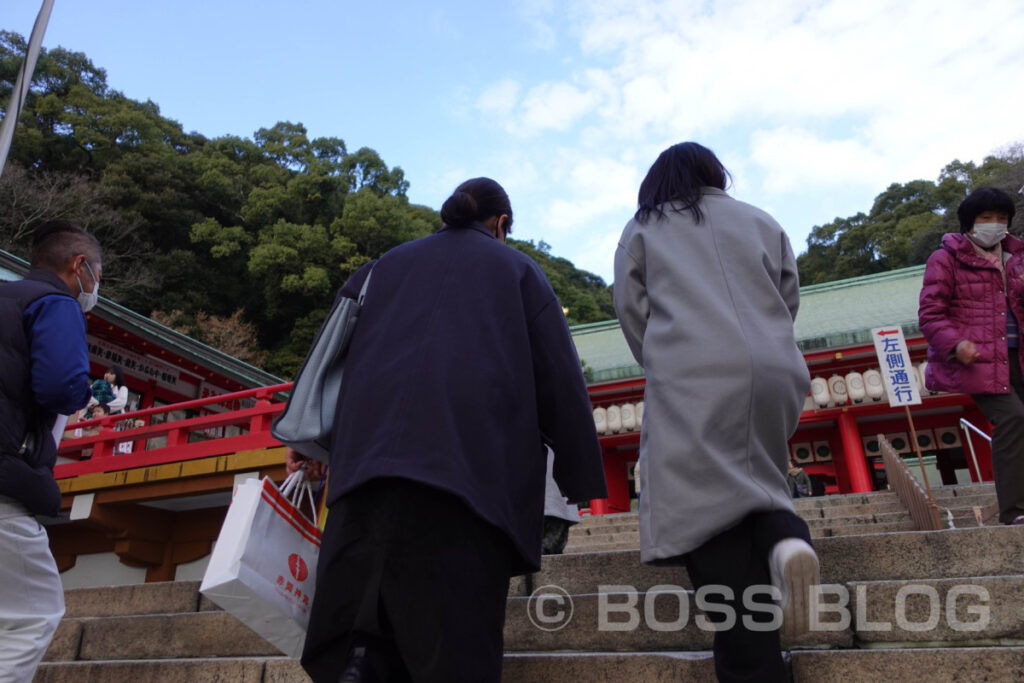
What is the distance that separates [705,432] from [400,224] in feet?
77.7

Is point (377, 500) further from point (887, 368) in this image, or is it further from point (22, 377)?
point (887, 368)

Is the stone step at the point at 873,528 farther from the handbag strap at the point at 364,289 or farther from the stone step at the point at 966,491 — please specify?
the handbag strap at the point at 364,289

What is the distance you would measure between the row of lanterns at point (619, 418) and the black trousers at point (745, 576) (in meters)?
12.5

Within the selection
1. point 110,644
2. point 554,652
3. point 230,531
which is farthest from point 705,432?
point 110,644

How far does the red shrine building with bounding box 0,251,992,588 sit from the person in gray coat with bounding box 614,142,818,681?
22.0 feet

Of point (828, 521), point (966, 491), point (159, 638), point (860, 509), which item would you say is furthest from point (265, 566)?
point (966, 491)

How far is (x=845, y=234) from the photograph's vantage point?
3284cm

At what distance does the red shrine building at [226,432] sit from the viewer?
8.84 metres

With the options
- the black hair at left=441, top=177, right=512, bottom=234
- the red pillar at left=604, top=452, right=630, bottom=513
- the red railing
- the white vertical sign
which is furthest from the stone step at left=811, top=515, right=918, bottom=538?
the red pillar at left=604, top=452, right=630, bottom=513

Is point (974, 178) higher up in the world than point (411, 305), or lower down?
higher up

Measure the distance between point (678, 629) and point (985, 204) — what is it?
2490 mm

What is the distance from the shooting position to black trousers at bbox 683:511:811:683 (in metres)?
1.63

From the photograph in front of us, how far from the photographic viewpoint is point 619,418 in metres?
14.3

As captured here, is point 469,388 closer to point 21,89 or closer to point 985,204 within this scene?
point 985,204
